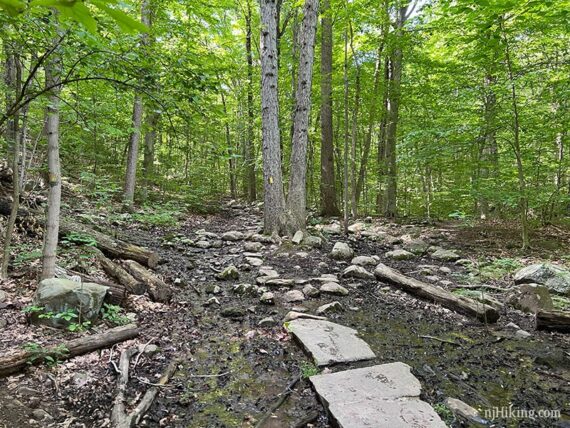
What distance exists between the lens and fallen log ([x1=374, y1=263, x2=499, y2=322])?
408 cm

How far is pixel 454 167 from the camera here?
29.9ft

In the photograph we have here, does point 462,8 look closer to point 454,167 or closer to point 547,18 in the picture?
point 547,18

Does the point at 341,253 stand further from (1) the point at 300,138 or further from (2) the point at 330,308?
(1) the point at 300,138

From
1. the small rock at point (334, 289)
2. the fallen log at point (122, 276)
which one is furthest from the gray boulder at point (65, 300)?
the small rock at point (334, 289)

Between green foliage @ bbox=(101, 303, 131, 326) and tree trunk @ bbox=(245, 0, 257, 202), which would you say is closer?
green foliage @ bbox=(101, 303, 131, 326)

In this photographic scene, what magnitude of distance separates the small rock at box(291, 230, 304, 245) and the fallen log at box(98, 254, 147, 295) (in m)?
3.50

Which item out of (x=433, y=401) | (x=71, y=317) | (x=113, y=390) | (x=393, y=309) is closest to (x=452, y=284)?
(x=393, y=309)

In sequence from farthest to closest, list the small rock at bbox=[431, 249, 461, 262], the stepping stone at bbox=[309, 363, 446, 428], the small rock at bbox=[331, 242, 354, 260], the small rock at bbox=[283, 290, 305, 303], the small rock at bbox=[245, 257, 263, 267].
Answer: the small rock at bbox=[431, 249, 461, 262] < the small rock at bbox=[331, 242, 354, 260] < the small rock at bbox=[245, 257, 263, 267] < the small rock at bbox=[283, 290, 305, 303] < the stepping stone at bbox=[309, 363, 446, 428]

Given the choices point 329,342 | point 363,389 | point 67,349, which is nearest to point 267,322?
point 329,342

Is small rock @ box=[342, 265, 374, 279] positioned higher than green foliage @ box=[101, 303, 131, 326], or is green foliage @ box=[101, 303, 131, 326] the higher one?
green foliage @ box=[101, 303, 131, 326]

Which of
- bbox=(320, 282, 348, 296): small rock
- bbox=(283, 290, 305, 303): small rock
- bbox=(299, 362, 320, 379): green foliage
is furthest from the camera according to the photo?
bbox=(320, 282, 348, 296): small rock

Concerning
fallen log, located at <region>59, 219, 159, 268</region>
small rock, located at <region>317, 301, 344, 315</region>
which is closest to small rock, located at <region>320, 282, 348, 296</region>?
small rock, located at <region>317, 301, 344, 315</region>

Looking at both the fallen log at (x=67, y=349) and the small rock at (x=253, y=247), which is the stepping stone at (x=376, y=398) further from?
the small rock at (x=253, y=247)

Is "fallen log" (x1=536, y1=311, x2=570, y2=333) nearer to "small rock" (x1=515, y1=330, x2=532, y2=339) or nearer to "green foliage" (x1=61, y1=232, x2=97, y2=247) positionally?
"small rock" (x1=515, y1=330, x2=532, y2=339)
